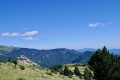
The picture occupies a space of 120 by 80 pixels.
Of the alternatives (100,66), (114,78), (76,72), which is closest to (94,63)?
(100,66)

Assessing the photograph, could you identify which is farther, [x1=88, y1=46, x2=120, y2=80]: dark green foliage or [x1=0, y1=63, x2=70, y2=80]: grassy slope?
[x1=88, y1=46, x2=120, y2=80]: dark green foliage

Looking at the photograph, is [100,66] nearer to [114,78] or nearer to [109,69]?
[109,69]

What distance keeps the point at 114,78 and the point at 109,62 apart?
237 inches

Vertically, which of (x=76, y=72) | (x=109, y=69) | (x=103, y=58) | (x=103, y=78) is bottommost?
(x=76, y=72)

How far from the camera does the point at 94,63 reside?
45.5m

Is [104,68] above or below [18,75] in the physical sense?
below

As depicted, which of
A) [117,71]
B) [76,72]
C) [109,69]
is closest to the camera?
[109,69]

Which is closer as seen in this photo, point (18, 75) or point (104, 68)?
point (18, 75)

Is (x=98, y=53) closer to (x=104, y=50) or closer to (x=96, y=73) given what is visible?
(x=104, y=50)

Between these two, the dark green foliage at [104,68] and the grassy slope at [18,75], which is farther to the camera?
the dark green foliage at [104,68]

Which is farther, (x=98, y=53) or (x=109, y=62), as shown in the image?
(x=98, y=53)

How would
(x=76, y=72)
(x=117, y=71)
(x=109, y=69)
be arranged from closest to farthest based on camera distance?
(x=109, y=69), (x=117, y=71), (x=76, y=72)

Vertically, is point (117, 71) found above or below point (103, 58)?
below

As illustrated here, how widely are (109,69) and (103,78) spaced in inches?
154
